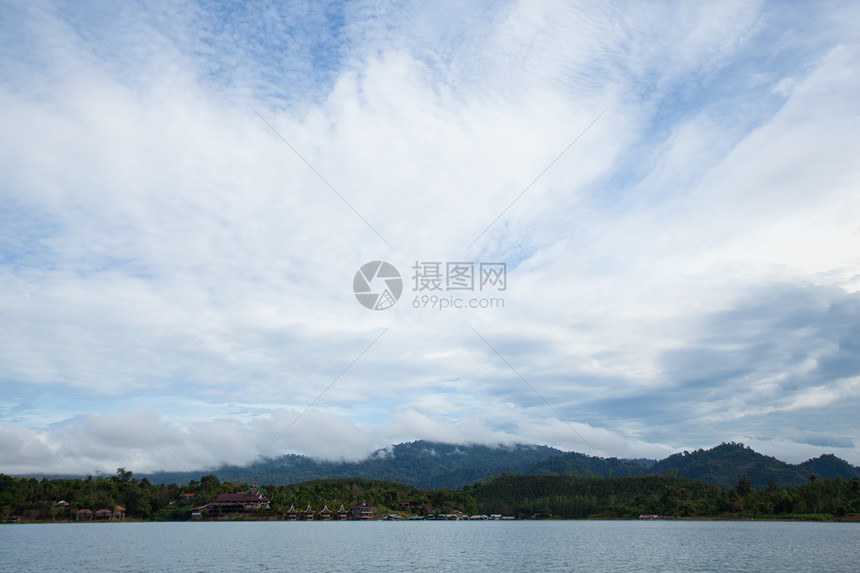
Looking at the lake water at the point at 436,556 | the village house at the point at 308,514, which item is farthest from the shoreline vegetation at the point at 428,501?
the lake water at the point at 436,556

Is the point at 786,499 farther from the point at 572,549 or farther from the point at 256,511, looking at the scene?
the point at 256,511

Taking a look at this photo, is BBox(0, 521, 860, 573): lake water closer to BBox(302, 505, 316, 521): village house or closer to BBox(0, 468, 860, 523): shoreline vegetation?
BBox(0, 468, 860, 523): shoreline vegetation

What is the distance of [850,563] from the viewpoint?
3778 centimetres

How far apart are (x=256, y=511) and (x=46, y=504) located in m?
41.0

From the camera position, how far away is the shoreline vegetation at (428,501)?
350ft

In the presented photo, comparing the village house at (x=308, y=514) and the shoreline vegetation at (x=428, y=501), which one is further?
the village house at (x=308, y=514)

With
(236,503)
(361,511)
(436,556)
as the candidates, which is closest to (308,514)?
(361,511)

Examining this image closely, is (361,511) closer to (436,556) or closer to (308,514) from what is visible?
(308,514)

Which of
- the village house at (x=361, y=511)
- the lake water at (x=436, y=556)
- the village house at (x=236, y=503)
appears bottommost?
the village house at (x=361, y=511)

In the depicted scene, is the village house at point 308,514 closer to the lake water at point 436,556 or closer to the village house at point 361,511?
the village house at point 361,511

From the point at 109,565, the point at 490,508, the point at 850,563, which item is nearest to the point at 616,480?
the point at 490,508

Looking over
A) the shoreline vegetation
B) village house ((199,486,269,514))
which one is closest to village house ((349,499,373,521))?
the shoreline vegetation

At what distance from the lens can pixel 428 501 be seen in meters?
165

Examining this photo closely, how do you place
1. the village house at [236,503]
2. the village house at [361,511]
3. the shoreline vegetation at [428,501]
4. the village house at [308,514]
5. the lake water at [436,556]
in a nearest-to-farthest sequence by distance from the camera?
the lake water at [436,556], the shoreline vegetation at [428,501], the village house at [236,503], the village house at [308,514], the village house at [361,511]
